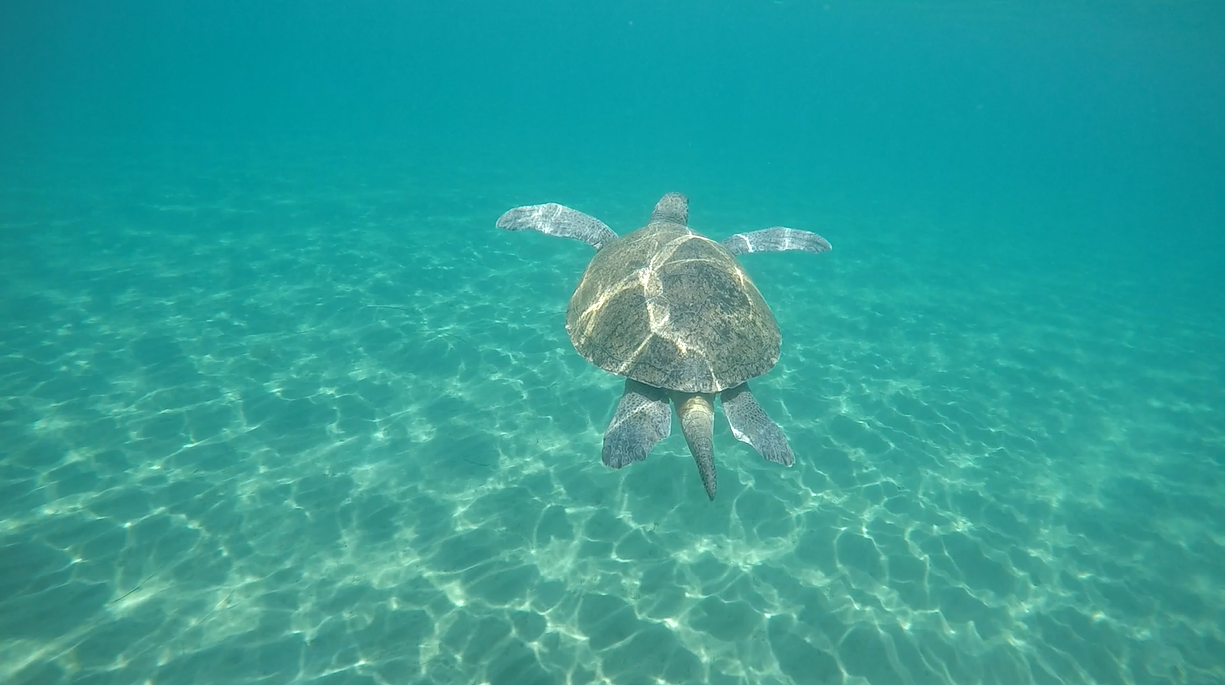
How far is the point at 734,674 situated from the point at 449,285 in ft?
38.3

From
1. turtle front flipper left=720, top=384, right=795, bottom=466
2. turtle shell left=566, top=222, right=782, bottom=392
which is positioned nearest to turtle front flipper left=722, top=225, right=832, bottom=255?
turtle shell left=566, top=222, right=782, bottom=392

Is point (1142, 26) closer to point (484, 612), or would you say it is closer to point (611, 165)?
point (611, 165)

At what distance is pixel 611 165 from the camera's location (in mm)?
39750

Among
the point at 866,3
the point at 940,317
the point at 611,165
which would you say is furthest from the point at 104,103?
the point at 866,3

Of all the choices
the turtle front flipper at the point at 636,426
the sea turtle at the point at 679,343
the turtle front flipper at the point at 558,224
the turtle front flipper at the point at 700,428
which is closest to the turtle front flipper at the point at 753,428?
the sea turtle at the point at 679,343

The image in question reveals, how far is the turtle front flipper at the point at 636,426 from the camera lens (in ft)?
19.8

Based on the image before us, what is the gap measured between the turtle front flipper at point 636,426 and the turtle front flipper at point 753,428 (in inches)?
35.2

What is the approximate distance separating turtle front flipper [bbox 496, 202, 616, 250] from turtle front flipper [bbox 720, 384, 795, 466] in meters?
4.92

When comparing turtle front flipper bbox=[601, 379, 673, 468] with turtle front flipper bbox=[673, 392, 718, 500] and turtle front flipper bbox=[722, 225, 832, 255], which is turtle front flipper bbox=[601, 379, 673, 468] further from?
turtle front flipper bbox=[722, 225, 832, 255]

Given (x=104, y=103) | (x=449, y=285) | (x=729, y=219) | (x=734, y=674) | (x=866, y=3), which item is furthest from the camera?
(x=866, y=3)

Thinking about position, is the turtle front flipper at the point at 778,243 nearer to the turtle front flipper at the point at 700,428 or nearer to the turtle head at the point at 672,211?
the turtle head at the point at 672,211

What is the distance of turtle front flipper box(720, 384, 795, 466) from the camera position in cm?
643

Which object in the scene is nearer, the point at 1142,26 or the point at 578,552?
the point at 578,552

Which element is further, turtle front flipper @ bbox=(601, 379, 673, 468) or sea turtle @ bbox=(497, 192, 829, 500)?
sea turtle @ bbox=(497, 192, 829, 500)
